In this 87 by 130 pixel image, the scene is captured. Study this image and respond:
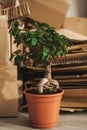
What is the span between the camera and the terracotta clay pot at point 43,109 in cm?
175

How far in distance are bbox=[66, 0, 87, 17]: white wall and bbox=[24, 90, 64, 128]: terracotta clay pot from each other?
135 cm

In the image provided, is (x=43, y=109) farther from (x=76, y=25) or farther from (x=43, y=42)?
(x=76, y=25)

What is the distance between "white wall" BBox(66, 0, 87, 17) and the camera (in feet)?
9.37

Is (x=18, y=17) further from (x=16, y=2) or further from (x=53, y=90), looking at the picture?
(x=53, y=90)

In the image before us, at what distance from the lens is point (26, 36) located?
171 cm

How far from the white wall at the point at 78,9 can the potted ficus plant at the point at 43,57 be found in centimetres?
113

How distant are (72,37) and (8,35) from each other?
545 mm

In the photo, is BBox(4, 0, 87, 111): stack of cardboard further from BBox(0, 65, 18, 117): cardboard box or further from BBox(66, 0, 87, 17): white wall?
BBox(66, 0, 87, 17): white wall

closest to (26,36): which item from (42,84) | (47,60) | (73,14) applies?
(47,60)

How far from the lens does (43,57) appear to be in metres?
1.67

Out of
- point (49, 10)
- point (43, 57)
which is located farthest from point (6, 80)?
point (49, 10)

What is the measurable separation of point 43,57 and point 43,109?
0.37 metres

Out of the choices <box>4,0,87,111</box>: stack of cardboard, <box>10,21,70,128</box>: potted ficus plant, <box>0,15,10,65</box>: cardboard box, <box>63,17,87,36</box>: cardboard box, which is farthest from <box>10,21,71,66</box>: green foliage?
<box>63,17,87,36</box>: cardboard box

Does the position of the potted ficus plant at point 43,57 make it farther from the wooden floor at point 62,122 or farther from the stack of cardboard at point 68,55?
the stack of cardboard at point 68,55
